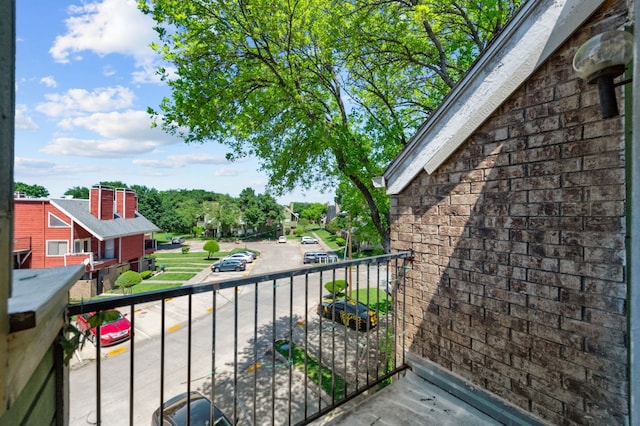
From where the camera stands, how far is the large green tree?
5.89m

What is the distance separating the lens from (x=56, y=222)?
15.3 meters

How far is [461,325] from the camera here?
2.63m

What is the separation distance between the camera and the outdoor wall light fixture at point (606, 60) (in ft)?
4.33

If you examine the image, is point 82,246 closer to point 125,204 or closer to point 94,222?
point 94,222

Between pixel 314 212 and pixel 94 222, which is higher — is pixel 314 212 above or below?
above

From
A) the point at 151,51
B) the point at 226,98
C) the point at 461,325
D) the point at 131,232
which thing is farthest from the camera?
the point at 131,232

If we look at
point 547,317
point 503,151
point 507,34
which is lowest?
point 547,317

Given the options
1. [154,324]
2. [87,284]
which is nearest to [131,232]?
[87,284]

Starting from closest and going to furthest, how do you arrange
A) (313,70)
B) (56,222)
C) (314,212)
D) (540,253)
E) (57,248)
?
(540,253)
(313,70)
(56,222)
(57,248)
(314,212)

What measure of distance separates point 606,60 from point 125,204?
2448cm

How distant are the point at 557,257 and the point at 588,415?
3.26 feet

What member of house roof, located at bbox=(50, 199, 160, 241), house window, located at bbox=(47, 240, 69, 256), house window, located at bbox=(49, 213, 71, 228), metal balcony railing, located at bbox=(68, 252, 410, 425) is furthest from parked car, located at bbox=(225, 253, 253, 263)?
house window, located at bbox=(49, 213, 71, 228)

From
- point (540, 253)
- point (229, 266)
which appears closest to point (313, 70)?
point (540, 253)

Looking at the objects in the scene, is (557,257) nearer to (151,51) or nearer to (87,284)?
(151,51)
